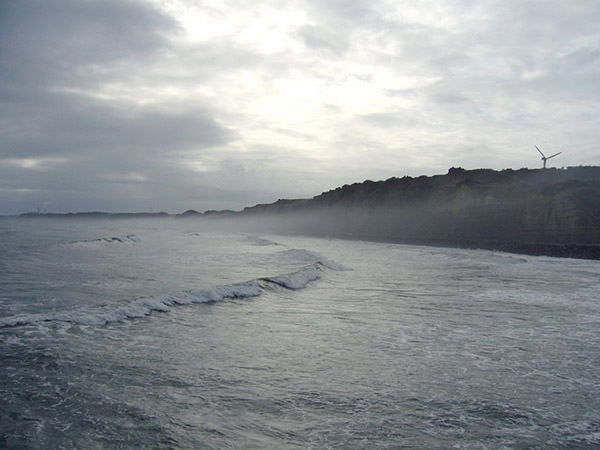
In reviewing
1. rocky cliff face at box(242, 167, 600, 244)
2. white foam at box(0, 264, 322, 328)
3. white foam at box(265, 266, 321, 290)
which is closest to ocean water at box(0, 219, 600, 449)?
white foam at box(0, 264, 322, 328)

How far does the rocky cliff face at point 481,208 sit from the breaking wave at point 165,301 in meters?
35.1

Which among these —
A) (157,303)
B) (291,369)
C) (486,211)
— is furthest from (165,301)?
(486,211)

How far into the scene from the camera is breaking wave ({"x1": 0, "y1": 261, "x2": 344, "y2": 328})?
8.41m

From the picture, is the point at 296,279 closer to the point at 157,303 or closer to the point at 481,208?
the point at 157,303

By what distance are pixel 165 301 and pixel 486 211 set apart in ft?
159

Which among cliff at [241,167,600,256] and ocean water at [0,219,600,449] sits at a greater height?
cliff at [241,167,600,256]

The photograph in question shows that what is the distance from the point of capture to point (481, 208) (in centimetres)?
5247

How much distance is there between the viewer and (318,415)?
4668 mm

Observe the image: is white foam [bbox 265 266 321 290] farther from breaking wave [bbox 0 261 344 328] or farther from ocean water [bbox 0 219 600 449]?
ocean water [bbox 0 219 600 449]

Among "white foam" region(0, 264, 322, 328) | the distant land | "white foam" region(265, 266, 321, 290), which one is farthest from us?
the distant land

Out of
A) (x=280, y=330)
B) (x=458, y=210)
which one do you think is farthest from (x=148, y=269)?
(x=458, y=210)

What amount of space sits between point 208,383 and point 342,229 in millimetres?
79712

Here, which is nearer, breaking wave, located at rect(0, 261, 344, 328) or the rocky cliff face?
breaking wave, located at rect(0, 261, 344, 328)

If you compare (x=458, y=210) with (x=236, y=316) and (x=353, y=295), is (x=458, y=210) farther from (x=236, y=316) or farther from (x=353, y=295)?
(x=236, y=316)
